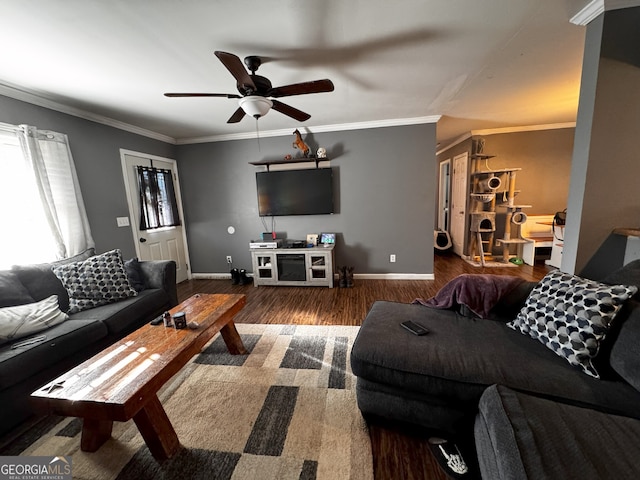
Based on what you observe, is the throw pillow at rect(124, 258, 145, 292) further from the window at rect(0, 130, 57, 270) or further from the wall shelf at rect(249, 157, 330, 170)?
the wall shelf at rect(249, 157, 330, 170)

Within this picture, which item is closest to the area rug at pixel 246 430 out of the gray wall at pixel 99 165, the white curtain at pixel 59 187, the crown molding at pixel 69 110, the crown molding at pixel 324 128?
the white curtain at pixel 59 187

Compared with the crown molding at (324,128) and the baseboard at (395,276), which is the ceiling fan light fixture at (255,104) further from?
the baseboard at (395,276)

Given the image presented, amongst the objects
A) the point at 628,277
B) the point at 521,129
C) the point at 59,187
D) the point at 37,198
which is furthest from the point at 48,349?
→ the point at 521,129

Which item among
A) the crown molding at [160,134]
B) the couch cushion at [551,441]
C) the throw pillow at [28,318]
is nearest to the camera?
the couch cushion at [551,441]

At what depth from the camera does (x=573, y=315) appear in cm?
121

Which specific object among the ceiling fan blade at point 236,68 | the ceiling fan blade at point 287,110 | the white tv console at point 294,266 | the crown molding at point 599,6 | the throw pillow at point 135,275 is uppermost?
the crown molding at point 599,6

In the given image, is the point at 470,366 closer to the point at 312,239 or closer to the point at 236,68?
the point at 236,68

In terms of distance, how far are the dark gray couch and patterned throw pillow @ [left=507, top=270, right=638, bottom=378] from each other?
2.87 m

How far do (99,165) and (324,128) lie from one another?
2.85m

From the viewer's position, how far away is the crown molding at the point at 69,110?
2.16 meters

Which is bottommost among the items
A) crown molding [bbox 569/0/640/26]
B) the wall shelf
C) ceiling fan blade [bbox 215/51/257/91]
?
the wall shelf

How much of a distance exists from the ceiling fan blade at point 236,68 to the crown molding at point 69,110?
7.12ft

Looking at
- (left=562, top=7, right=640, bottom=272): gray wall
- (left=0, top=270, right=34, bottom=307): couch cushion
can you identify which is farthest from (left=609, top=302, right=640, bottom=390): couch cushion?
(left=0, top=270, right=34, bottom=307): couch cushion

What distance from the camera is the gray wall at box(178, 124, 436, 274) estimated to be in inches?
141
